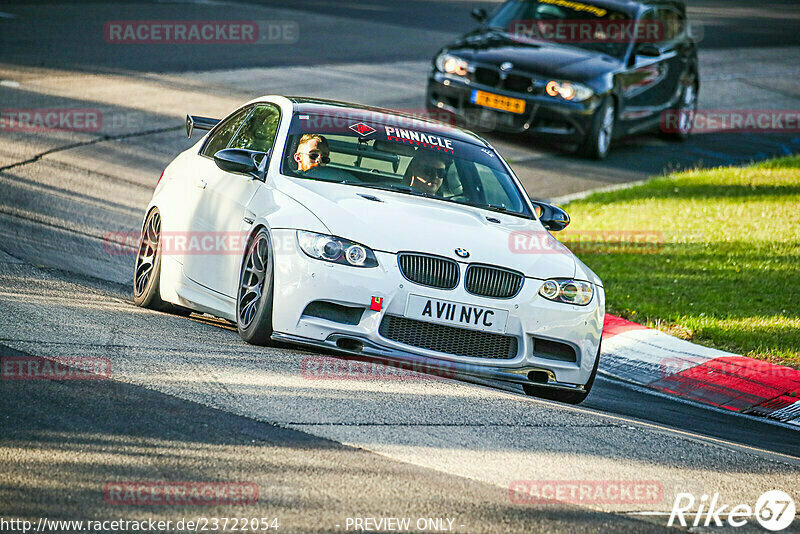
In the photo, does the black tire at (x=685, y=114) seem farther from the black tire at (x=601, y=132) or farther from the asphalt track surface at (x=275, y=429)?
the asphalt track surface at (x=275, y=429)

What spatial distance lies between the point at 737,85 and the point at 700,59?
3.30 metres

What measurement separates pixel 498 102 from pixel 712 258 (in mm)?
4868

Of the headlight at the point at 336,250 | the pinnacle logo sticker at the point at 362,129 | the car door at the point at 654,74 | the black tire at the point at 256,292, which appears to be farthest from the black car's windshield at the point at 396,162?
the car door at the point at 654,74

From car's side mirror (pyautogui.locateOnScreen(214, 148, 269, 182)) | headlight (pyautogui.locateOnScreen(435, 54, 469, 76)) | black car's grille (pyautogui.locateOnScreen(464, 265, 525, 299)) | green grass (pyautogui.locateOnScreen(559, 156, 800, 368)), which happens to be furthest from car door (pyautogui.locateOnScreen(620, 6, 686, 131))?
black car's grille (pyautogui.locateOnScreen(464, 265, 525, 299))

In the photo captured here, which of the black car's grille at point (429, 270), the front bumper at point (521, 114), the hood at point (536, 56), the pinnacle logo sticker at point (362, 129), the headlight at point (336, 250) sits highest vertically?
the pinnacle logo sticker at point (362, 129)

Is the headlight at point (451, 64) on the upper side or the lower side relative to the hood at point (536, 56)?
lower

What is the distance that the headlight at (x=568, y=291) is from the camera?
23.1ft

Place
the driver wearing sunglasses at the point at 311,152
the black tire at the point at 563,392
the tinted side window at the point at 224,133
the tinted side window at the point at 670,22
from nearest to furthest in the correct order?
the black tire at the point at 563,392, the driver wearing sunglasses at the point at 311,152, the tinted side window at the point at 224,133, the tinted side window at the point at 670,22

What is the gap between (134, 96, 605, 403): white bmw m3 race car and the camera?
22.0 ft

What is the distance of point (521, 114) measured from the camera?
51.9 feet

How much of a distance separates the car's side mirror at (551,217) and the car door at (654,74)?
873 cm

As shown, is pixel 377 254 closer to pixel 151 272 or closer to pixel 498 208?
pixel 498 208

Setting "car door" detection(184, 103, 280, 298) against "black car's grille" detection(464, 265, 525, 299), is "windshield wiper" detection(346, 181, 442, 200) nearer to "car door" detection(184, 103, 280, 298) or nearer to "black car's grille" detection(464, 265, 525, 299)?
"car door" detection(184, 103, 280, 298)

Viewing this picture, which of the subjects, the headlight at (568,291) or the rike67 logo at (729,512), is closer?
the rike67 logo at (729,512)
